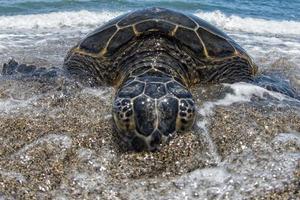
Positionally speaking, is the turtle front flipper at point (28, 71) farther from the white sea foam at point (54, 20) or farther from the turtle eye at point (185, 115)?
the white sea foam at point (54, 20)

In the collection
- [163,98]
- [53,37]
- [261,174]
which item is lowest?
[53,37]

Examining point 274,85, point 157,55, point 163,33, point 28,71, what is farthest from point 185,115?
point 28,71

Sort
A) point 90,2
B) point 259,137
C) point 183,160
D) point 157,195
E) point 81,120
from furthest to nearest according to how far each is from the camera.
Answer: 1. point 90,2
2. point 81,120
3. point 259,137
4. point 183,160
5. point 157,195

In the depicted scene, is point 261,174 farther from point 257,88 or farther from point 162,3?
point 162,3

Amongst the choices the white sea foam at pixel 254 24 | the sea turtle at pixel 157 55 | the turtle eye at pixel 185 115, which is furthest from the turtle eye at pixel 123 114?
the white sea foam at pixel 254 24

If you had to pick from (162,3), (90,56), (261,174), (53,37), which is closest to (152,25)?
(90,56)

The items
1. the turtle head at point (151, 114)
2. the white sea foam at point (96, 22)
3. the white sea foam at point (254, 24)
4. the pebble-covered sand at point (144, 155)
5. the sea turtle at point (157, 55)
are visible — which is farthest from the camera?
the white sea foam at point (254, 24)
